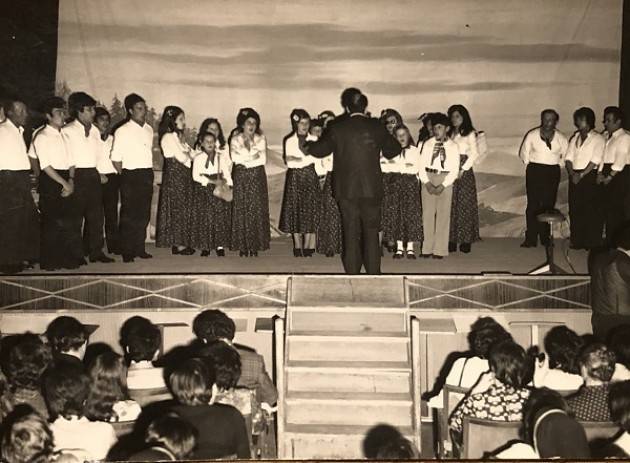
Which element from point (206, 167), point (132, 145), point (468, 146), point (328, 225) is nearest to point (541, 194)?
point (468, 146)

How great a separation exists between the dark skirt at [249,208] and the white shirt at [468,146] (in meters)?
1.66

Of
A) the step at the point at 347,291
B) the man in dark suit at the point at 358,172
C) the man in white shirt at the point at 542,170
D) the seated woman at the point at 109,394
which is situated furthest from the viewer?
the man in white shirt at the point at 542,170

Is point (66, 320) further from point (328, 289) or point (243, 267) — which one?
point (243, 267)

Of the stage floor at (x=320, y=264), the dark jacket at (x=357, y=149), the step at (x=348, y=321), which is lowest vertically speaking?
the step at (x=348, y=321)

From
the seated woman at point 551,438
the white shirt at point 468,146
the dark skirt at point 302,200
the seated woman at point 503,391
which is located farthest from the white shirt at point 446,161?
the seated woman at point 551,438

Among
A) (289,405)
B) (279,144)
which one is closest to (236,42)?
(279,144)

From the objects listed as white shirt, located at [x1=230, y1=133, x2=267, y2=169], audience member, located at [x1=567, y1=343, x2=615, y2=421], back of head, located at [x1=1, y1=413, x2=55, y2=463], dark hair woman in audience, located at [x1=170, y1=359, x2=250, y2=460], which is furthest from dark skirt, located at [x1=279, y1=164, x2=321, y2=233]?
back of head, located at [x1=1, y1=413, x2=55, y2=463]

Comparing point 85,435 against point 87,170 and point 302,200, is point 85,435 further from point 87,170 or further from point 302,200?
point 302,200

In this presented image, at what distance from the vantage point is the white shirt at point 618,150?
290 inches

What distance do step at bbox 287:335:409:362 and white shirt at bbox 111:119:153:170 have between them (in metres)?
2.37

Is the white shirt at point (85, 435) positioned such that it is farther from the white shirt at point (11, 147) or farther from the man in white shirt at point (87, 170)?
the man in white shirt at point (87, 170)

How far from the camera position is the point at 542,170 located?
7.75 m

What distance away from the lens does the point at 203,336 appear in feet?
14.6

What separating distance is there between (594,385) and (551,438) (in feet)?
1.90
